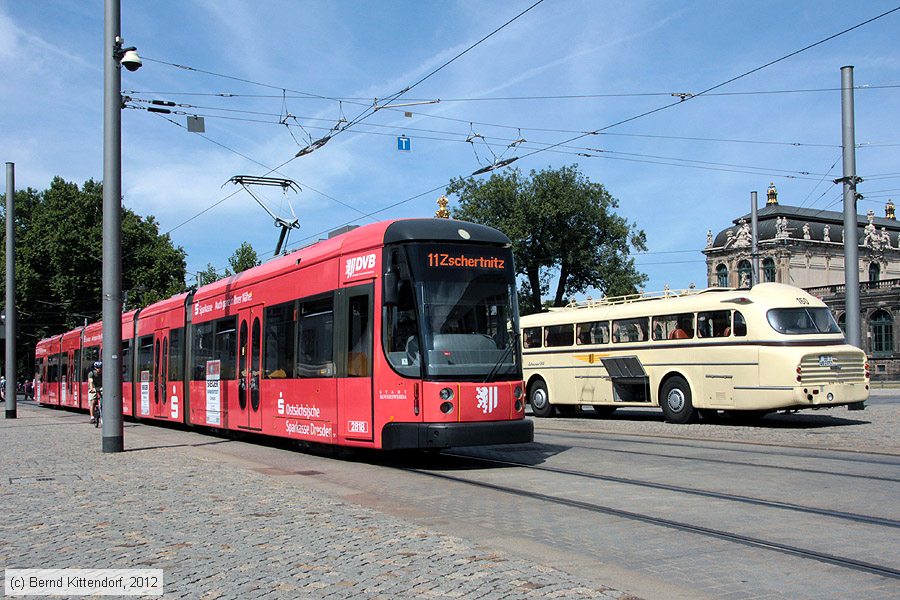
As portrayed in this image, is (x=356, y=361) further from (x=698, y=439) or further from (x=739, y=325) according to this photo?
(x=739, y=325)

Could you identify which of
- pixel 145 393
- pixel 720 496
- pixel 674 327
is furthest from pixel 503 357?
pixel 145 393

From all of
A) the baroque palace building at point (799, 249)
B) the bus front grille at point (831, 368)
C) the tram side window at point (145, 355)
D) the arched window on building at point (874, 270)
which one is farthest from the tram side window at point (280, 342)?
the arched window on building at point (874, 270)

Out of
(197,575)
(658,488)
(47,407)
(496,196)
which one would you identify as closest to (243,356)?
(658,488)

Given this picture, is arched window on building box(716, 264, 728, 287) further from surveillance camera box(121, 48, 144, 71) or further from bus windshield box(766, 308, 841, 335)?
surveillance camera box(121, 48, 144, 71)

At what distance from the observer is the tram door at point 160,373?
22.9 m

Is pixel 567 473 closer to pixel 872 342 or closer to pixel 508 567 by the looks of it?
pixel 508 567

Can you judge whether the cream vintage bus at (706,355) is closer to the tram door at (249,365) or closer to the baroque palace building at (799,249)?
the tram door at (249,365)

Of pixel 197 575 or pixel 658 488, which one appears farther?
pixel 658 488

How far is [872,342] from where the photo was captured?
75188mm

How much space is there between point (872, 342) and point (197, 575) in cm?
7855

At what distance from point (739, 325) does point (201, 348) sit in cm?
1194

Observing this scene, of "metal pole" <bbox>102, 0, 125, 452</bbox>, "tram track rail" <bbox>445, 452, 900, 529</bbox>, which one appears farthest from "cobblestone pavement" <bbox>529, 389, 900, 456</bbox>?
"metal pole" <bbox>102, 0, 125, 452</bbox>

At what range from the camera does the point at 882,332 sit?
7469cm

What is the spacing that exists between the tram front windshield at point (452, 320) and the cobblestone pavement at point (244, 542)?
7.91 feet
